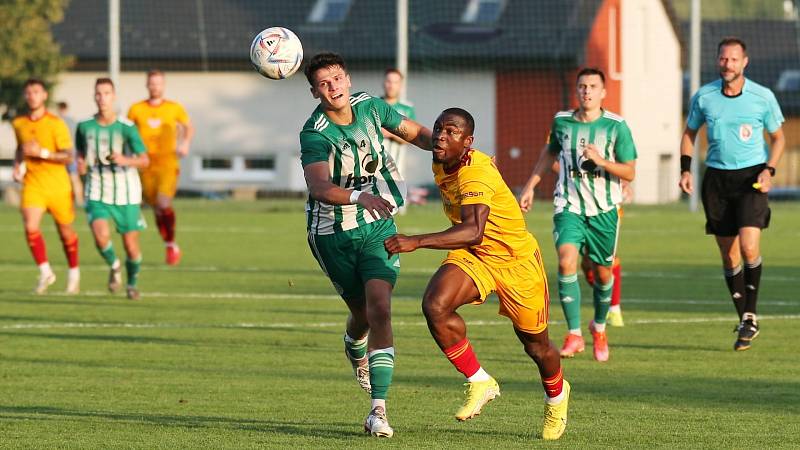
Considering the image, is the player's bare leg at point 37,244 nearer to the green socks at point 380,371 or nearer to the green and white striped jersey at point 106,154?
the green and white striped jersey at point 106,154

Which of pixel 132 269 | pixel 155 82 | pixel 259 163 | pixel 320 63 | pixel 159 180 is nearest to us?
pixel 320 63

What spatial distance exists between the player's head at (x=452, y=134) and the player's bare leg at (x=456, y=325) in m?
0.60

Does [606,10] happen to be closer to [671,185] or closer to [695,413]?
[671,185]

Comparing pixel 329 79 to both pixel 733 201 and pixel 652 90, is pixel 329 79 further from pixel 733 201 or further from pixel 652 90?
pixel 652 90

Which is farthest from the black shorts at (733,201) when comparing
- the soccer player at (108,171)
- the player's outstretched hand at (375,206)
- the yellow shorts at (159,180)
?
the yellow shorts at (159,180)

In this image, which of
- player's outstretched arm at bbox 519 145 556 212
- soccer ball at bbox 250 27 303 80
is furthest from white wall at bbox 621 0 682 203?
soccer ball at bbox 250 27 303 80

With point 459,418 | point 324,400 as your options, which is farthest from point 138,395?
point 459,418

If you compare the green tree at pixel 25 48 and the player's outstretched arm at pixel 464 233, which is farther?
the green tree at pixel 25 48

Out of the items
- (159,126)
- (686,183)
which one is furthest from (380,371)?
(159,126)

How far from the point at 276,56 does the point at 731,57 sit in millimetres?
4103

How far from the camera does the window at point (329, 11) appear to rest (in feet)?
141

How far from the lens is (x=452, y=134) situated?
767cm

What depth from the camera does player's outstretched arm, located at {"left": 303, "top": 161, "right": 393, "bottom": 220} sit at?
750 cm

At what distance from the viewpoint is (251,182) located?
41438mm
